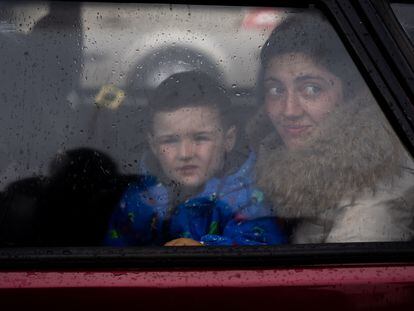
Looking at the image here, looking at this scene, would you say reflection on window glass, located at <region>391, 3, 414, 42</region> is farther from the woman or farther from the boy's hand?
the boy's hand

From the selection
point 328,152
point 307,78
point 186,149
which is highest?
point 307,78

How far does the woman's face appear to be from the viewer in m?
1.70

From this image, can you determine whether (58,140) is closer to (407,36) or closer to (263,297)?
(263,297)

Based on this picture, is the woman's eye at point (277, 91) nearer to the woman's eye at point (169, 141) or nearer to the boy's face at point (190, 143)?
the boy's face at point (190, 143)

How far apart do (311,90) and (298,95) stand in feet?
0.12

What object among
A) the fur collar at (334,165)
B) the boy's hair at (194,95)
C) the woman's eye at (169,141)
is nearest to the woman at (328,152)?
the fur collar at (334,165)

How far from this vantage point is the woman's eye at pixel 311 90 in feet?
5.62

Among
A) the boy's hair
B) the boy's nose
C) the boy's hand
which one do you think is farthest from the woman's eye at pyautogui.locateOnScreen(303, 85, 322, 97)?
the boy's hand

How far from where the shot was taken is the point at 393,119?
1.62 m

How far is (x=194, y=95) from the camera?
1.67 meters

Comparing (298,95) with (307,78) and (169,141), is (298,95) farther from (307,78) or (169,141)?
(169,141)

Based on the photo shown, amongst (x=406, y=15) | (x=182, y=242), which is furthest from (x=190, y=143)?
(x=406, y=15)

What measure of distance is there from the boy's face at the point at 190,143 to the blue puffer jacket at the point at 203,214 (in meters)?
0.04

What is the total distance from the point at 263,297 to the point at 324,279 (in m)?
0.15
